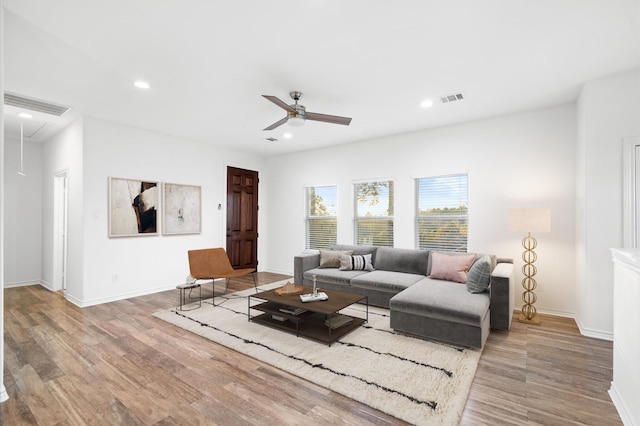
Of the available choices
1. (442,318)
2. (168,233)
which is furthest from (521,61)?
(168,233)

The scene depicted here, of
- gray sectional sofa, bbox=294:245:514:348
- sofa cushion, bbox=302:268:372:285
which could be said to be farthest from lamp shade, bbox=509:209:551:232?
sofa cushion, bbox=302:268:372:285

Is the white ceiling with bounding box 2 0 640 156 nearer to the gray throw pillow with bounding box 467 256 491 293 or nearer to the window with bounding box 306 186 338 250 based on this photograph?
the gray throw pillow with bounding box 467 256 491 293

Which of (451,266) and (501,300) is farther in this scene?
(451,266)

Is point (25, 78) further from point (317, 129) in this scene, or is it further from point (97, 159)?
point (317, 129)

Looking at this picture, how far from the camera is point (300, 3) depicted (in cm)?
209

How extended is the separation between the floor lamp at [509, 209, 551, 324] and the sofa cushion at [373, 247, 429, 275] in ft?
4.13

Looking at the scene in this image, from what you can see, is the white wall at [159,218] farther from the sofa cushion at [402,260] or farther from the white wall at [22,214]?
the sofa cushion at [402,260]

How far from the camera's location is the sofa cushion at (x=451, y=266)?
395cm

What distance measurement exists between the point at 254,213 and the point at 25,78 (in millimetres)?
4355

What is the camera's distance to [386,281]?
163 inches

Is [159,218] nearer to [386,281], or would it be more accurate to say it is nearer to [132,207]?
[132,207]

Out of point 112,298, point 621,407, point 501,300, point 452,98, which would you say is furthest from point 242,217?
point 621,407

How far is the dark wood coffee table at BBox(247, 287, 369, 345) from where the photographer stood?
123 inches

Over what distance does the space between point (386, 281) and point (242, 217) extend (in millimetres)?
3782
